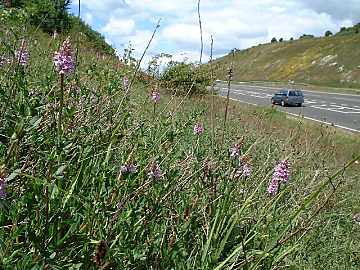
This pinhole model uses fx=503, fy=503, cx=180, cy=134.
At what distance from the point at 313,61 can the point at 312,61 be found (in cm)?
33

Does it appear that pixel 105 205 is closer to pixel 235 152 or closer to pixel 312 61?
pixel 235 152

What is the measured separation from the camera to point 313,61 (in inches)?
3351

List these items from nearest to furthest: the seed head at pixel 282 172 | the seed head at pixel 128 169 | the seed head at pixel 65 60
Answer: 1. the seed head at pixel 65 60
2. the seed head at pixel 128 169
3. the seed head at pixel 282 172

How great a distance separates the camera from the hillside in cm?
7338

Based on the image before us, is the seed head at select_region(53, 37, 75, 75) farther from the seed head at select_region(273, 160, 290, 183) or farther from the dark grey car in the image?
the dark grey car

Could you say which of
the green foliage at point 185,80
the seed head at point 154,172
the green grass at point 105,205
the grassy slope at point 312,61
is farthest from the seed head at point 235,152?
the grassy slope at point 312,61

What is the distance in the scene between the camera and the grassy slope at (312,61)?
7315 centimetres

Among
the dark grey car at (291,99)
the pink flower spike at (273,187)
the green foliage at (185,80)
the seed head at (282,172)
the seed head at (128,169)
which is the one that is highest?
the green foliage at (185,80)

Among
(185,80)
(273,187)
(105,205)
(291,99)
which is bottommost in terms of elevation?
(291,99)

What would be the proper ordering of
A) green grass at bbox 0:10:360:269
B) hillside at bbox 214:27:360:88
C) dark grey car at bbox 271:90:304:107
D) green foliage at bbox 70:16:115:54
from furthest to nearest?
hillside at bbox 214:27:360:88, dark grey car at bbox 271:90:304:107, green foliage at bbox 70:16:115:54, green grass at bbox 0:10:360:269

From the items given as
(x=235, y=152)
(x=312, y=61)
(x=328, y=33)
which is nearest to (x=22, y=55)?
(x=235, y=152)

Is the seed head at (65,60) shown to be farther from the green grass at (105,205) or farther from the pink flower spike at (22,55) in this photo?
the pink flower spike at (22,55)

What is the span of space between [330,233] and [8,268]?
4.35m

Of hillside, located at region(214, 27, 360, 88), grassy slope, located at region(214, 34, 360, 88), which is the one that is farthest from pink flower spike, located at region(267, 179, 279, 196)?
hillside, located at region(214, 27, 360, 88)
